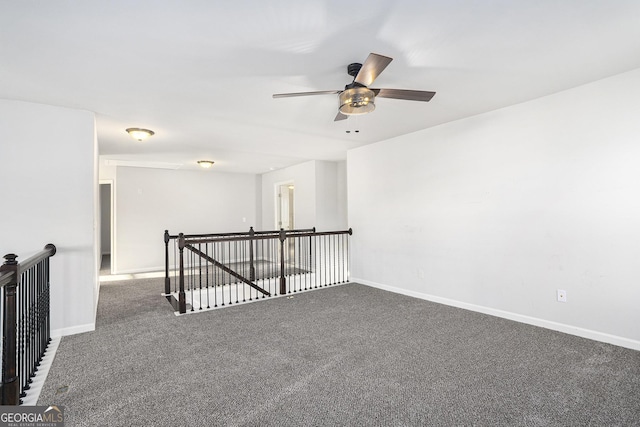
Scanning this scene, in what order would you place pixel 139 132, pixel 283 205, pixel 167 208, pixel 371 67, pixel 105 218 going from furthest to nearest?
1. pixel 105 218
2. pixel 283 205
3. pixel 167 208
4. pixel 139 132
5. pixel 371 67

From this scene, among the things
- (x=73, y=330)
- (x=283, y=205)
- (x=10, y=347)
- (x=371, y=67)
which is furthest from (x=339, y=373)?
(x=283, y=205)

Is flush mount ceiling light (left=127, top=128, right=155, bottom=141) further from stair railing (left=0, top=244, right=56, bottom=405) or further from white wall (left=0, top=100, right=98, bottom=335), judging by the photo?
stair railing (left=0, top=244, right=56, bottom=405)

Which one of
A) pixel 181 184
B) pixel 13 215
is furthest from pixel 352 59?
pixel 181 184

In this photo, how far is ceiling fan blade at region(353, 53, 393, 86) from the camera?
2.05 metres

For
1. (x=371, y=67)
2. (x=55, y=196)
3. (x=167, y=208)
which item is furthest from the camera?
(x=167, y=208)

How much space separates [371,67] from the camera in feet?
7.20

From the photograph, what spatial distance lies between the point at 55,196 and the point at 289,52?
2976mm

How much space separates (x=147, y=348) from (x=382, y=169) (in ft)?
13.2

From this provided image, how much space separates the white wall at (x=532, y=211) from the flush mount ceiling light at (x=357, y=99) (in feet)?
6.57

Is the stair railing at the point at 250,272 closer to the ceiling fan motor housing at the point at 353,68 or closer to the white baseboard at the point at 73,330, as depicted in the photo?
the white baseboard at the point at 73,330

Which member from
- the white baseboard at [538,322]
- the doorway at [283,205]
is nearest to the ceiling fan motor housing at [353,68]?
the white baseboard at [538,322]

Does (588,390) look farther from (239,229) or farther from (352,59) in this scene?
(239,229)

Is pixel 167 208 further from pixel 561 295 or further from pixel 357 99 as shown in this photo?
pixel 561 295

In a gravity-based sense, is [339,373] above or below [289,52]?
below
